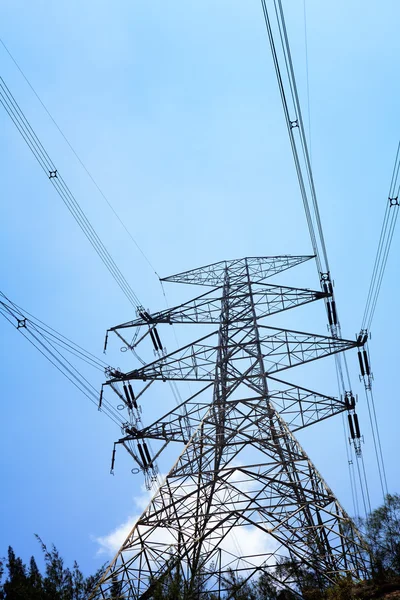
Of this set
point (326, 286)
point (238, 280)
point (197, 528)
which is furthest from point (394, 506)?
point (238, 280)

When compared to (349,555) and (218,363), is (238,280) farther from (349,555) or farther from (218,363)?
(349,555)

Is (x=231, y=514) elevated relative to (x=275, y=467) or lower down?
lower down

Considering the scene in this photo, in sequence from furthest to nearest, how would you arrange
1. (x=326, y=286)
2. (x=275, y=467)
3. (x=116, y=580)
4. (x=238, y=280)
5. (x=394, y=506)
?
(x=238, y=280) → (x=326, y=286) → (x=394, y=506) → (x=275, y=467) → (x=116, y=580)

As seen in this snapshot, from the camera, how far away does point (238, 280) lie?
78.2 feet

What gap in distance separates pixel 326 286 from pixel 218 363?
233 inches

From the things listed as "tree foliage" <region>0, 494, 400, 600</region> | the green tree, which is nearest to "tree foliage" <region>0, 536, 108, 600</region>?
"tree foliage" <region>0, 494, 400, 600</region>

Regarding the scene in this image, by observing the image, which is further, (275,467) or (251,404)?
(251,404)

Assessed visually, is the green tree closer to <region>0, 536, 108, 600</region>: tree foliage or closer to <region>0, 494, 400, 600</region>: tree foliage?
<region>0, 494, 400, 600</region>: tree foliage

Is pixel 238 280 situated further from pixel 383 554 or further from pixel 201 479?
pixel 383 554

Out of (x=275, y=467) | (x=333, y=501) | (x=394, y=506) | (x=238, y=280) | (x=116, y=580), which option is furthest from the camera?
(x=238, y=280)

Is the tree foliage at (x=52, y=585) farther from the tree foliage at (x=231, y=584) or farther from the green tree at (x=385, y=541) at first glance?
the green tree at (x=385, y=541)

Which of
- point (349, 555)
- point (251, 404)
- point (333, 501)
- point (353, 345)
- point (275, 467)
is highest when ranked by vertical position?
point (353, 345)

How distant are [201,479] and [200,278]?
1077 centimetres

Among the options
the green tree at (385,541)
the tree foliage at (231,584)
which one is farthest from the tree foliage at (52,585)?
the green tree at (385,541)
